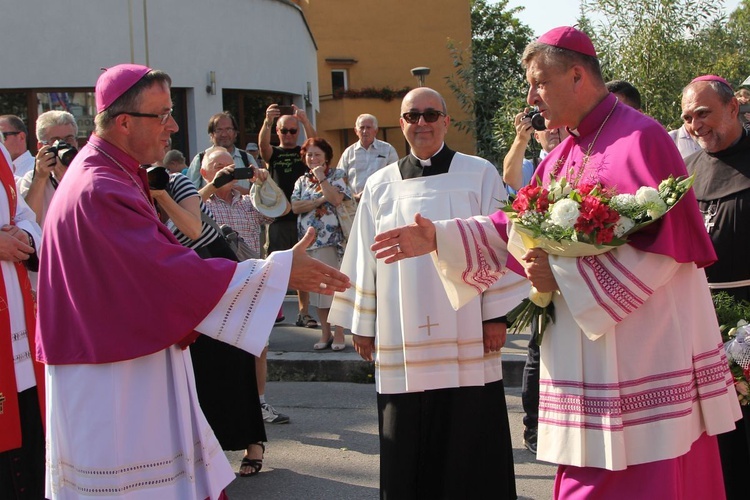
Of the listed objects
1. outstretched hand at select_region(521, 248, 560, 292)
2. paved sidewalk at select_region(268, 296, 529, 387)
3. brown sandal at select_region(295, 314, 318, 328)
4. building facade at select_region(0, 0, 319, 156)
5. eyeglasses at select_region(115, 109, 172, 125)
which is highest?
building facade at select_region(0, 0, 319, 156)

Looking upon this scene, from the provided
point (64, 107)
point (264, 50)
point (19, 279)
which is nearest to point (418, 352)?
point (19, 279)

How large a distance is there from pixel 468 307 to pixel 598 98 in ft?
5.07

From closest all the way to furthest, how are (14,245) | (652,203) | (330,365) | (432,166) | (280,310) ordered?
1. (652,203)
2. (280,310)
3. (14,245)
4. (432,166)
5. (330,365)

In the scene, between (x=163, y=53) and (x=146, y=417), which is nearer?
(x=146, y=417)

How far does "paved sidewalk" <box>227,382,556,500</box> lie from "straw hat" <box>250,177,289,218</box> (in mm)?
1740

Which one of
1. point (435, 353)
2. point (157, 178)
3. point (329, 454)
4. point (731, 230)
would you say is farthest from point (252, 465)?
point (731, 230)

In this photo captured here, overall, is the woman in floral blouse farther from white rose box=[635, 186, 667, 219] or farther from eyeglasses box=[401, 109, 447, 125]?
white rose box=[635, 186, 667, 219]

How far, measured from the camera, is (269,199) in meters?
8.96

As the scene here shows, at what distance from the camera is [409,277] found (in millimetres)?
5047

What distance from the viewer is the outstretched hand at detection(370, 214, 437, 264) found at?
13.8ft

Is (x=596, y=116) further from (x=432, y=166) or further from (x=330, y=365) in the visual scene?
(x=330, y=365)

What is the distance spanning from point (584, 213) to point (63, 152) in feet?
12.4

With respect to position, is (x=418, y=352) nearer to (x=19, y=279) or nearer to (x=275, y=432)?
(x=19, y=279)

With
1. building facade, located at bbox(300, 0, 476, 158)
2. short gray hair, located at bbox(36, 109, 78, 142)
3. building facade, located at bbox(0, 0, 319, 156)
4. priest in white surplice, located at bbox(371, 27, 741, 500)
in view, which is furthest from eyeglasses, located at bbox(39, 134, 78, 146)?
building facade, located at bbox(300, 0, 476, 158)
